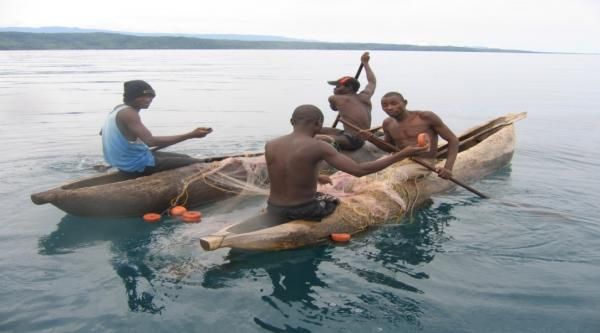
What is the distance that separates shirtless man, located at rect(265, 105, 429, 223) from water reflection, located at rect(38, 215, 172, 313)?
161 cm

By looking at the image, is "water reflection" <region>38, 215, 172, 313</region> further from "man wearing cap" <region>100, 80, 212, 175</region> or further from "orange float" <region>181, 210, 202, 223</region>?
"man wearing cap" <region>100, 80, 212, 175</region>

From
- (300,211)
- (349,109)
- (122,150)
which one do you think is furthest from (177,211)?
(349,109)

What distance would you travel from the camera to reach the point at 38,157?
11086 millimetres

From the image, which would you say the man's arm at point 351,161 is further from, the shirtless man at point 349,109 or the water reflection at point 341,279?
the shirtless man at point 349,109

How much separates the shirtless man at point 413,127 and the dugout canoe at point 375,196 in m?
0.37

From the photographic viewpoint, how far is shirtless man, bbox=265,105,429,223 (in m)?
5.57

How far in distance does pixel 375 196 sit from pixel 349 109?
291cm

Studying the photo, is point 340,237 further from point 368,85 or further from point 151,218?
point 368,85

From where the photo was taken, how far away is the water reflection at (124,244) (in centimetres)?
510

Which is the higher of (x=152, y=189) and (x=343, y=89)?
(x=343, y=89)

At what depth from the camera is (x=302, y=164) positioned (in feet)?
18.5

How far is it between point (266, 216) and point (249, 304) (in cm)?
136

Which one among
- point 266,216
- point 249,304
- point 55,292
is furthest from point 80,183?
point 249,304

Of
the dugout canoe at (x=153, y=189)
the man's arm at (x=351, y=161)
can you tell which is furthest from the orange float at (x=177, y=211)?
the man's arm at (x=351, y=161)
